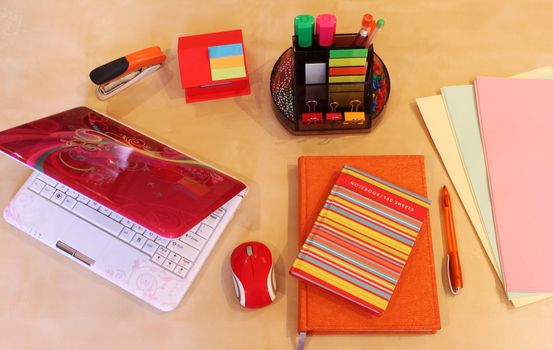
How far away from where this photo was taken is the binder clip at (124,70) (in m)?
0.96

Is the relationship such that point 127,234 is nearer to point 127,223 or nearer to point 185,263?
point 127,223

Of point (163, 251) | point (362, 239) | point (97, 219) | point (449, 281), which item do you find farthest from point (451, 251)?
point (97, 219)

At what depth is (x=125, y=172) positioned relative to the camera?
81cm

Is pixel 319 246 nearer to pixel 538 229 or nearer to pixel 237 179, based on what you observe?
pixel 237 179

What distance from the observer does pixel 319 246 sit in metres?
0.82

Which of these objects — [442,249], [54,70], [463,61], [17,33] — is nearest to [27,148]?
[54,70]

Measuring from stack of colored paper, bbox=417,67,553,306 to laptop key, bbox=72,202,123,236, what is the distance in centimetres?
62

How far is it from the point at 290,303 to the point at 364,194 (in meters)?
0.23

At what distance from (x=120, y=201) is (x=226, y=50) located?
1.19 feet

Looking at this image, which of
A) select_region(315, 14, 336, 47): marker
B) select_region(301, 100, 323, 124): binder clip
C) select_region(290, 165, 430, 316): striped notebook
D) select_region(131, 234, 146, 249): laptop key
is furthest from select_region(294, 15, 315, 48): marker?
select_region(131, 234, 146, 249): laptop key

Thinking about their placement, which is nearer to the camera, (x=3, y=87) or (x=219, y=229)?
(x=219, y=229)

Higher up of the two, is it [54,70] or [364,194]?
[54,70]

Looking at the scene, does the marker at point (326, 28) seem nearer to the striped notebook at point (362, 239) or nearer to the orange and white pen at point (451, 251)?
the striped notebook at point (362, 239)

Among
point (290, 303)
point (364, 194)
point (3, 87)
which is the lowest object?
point (290, 303)
